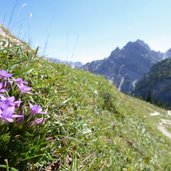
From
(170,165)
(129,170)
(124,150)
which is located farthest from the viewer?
(170,165)

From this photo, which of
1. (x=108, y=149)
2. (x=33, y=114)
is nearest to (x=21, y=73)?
(x=33, y=114)

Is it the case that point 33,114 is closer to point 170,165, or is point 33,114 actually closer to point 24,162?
point 24,162

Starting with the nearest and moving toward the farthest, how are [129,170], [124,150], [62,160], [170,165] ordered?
[62,160], [129,170], [124,150], [170,165]

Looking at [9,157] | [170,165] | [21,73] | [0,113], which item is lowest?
[170,165]

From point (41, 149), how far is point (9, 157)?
472mm

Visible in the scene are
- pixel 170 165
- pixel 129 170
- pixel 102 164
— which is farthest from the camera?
pixel 170 165

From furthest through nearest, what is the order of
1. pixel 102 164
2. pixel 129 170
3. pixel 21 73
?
pixel 129 170
pixel 102 164
pixel 21 73

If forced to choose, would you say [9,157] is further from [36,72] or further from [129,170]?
[129,170]

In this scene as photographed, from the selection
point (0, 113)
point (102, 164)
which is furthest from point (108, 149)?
point (0, 113)

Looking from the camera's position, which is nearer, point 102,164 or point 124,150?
point 102,164

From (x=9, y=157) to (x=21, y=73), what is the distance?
1.81 m

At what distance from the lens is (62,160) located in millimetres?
5352

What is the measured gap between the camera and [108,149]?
8031 millimetres

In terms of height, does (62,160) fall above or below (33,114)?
below
